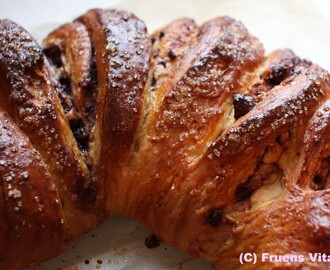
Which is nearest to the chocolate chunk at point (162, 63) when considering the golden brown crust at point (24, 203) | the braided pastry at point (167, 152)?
the braided pastry at point (167, 152)

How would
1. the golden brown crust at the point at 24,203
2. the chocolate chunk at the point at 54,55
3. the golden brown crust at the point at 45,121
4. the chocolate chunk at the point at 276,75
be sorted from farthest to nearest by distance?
the chocolate chunk at the point at 54,55
the chocolate chunk at the point at 276,75
the golden brown crust at the point at 45,121
the golden brown crust at the point at 24,203

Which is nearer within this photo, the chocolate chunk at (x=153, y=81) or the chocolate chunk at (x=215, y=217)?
the chocolate chunk at (x=215, y=217)

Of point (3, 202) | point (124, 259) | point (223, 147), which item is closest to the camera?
point (3, 202)

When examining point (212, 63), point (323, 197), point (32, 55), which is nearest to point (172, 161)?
point (212, 63)

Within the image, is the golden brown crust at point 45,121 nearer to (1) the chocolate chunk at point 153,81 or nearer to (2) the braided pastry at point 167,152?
(2) the braided pastry at point 167,152

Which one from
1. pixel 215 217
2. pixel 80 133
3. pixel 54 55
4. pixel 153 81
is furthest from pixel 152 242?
pixel 54 55

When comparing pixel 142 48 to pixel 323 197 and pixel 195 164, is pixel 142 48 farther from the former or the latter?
pixel 323 197

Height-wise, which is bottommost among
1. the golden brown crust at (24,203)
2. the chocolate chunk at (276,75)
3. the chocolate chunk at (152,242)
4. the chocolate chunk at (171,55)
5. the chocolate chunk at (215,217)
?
the chocolate chunk at (152,242)
